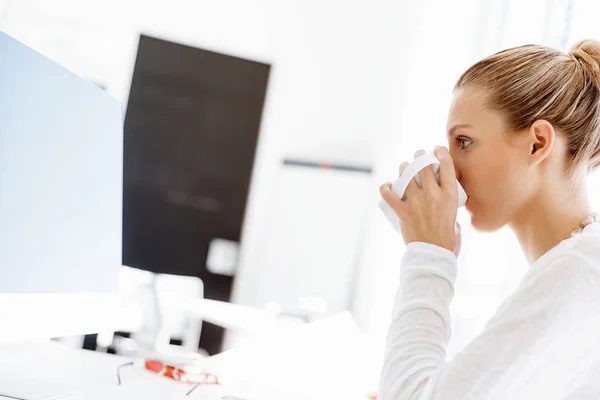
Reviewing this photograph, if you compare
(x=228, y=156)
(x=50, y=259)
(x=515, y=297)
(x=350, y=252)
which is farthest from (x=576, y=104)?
(x=228, y=156)

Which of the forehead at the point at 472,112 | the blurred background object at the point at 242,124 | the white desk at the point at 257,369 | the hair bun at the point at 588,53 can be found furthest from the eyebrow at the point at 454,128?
the blurred background object at the point at 242,124

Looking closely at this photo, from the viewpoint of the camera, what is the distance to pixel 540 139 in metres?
0.81

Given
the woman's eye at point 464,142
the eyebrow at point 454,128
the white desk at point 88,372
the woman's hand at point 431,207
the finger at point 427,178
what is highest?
the eyebrow at point 454,128

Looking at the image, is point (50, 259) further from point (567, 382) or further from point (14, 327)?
point (567, 382)

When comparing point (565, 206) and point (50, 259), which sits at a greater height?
point (565, 206)

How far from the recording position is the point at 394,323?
2.38 feet

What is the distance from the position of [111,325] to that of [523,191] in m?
0.65

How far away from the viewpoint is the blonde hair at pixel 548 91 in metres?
0.82

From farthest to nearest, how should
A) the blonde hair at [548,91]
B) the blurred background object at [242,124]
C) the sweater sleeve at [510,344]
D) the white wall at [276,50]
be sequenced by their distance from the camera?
the white wall at [276,50], the blurred background object at [242,124], the blonde hair at [548,91], the sweater sleeve at [510,344]

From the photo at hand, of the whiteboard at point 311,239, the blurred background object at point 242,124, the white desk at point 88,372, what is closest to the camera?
the white desk at point 88,372

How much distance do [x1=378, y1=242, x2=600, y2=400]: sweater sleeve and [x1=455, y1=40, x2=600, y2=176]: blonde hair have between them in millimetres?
258

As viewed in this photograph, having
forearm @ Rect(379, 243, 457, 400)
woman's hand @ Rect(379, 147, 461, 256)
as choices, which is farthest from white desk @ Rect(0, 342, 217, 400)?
woman's hand @ Rect(379, 147, 461, 256)

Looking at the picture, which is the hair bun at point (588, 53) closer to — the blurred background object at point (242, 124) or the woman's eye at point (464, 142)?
the woman's eye at point (464, 142)

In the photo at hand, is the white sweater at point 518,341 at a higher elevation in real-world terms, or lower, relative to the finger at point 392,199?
lower
